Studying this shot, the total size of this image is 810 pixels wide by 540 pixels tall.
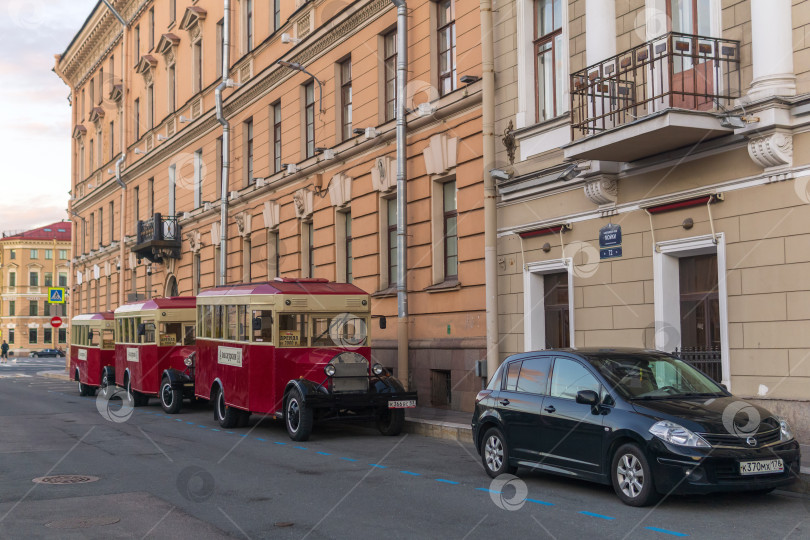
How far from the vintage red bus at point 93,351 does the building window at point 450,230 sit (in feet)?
42.3

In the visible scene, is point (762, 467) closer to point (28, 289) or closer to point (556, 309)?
point (556, 309)

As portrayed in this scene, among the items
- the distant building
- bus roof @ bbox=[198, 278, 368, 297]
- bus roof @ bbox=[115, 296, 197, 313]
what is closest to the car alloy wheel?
bus roof @ bbox=[198, 278, 368, 297]

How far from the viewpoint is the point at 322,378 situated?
53.4 ft

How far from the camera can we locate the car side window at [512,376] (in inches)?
444

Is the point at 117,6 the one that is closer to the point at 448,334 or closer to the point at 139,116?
the point at 139,116

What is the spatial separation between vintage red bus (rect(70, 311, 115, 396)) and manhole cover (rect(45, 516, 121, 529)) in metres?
20.3

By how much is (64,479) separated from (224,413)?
7.10 m

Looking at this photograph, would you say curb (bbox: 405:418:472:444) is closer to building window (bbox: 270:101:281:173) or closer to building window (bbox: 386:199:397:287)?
Answer: building window (bbox: 386:199:397:287)

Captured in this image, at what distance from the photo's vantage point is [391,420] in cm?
1644

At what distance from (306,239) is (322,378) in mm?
11350

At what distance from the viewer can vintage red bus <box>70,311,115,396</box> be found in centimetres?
2898

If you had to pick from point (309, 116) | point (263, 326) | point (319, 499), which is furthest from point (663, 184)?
point (309, 116)

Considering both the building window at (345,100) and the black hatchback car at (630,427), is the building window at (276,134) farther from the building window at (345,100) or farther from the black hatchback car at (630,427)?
the black hatchback car at (630,427)

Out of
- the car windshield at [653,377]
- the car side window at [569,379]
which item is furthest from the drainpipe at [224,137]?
the car windshield at [653,377]
